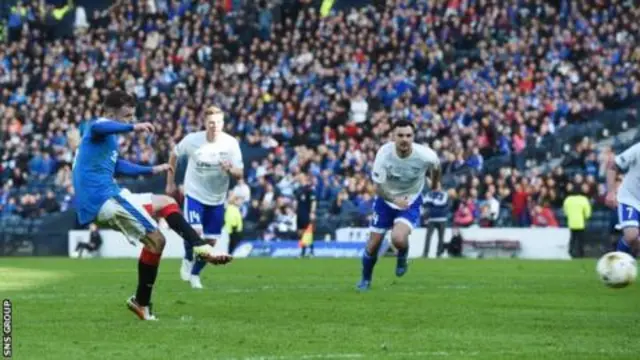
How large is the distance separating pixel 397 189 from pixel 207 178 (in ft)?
9.99

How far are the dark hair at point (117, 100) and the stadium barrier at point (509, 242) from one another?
24603 millimetres

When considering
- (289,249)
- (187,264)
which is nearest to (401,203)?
(187,264)

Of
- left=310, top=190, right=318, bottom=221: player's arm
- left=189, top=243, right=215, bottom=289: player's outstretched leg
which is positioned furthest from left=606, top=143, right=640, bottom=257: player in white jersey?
left=310, top=190, right=318, bottom=221: player's arm

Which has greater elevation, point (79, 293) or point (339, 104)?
point (339, 104)

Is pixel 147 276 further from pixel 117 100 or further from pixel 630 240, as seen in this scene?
pixel 630 240

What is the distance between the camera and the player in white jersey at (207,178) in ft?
75.8

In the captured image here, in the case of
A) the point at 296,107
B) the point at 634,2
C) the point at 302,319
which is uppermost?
the point at 634,2

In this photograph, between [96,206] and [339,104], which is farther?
[339,104]

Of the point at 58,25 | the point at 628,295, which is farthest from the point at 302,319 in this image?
the point at 58,25

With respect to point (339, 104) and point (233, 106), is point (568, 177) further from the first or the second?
point (233, 106)

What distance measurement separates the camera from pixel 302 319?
53.0 feet

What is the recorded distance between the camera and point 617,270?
15.8 m

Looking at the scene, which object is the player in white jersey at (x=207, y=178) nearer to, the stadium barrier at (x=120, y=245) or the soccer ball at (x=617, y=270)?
the soccer ball at (x=617, y=270)

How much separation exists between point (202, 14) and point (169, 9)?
1823mm
